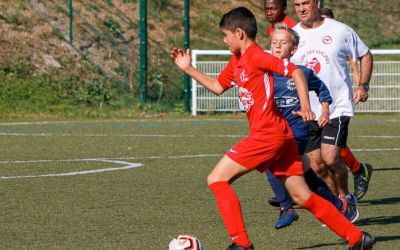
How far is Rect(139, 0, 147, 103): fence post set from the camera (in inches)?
1011

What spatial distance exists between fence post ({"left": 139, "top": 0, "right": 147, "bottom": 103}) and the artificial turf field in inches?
176

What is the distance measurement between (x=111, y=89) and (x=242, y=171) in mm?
18778

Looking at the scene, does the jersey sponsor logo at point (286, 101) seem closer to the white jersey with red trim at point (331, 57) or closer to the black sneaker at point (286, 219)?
the black sneaker at point (286, 219)

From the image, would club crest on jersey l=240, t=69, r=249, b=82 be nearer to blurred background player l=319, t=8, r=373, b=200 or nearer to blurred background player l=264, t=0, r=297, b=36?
blurred background player l=264, t=0, r=297, b=36

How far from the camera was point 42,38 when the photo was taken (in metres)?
27.3

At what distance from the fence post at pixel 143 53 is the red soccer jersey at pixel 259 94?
17.8m

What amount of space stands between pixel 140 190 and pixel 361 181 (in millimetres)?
2356

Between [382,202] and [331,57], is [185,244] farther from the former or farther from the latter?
[382,202]

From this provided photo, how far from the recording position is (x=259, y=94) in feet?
25.6

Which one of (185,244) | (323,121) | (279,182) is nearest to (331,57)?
(279,182)

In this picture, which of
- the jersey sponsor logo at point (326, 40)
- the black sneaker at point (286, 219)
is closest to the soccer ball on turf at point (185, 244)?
the black sneaker at point (286, 219)

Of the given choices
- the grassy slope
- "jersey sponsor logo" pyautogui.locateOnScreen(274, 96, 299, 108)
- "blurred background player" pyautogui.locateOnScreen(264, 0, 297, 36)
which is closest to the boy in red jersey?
"jersey sponsor logo" pyautogui.locateOnScreen(274, 96, 299, 108)

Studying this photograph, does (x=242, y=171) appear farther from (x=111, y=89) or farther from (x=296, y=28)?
(x=111, y=89)

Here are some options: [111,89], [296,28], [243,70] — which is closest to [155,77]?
[111,89]
